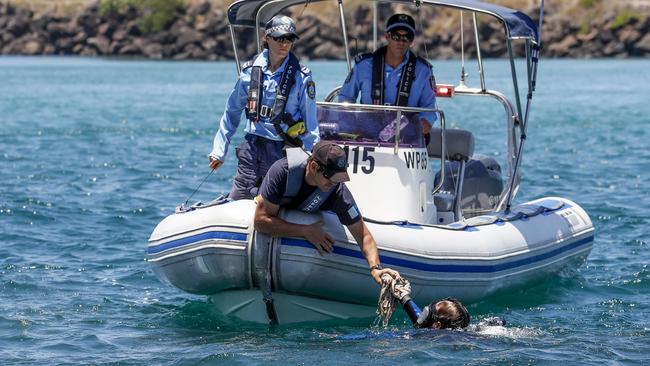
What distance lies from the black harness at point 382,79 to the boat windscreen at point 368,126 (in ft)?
0.89

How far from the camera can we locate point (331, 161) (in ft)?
24.8

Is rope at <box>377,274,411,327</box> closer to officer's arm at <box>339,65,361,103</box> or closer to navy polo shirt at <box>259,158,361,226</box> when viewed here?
navy polo shirt at <box>259,158,361,226</box>

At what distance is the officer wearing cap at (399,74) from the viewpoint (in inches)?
370

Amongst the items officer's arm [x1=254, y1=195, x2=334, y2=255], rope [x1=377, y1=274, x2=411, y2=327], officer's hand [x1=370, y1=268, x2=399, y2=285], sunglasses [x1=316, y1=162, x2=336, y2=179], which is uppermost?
sunglasses [x1=316, y1=162, x2=336, y2=179]

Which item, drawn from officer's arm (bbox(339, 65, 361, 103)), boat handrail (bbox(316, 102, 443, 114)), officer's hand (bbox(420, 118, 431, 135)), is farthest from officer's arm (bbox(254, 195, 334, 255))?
officer's arm (bbox(339, 65, 361, 103))

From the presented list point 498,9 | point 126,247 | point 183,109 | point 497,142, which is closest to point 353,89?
point 498,9

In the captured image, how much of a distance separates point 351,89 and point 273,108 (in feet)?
4.31

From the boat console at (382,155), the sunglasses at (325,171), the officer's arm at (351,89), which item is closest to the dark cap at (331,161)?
the sunglasses at (325,171)

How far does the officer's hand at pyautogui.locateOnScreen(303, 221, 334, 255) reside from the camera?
26.5 feet

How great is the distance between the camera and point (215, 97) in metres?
36.8

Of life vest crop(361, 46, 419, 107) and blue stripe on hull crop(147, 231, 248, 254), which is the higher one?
life vest crop(361, 46, 419, 107)

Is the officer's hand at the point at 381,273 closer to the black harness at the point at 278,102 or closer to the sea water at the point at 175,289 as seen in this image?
the sea water at the point at 175,289

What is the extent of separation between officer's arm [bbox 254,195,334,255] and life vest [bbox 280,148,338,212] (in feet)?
0.34

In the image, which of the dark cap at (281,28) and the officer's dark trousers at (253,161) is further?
the officer's dark trousers at (253,161)
